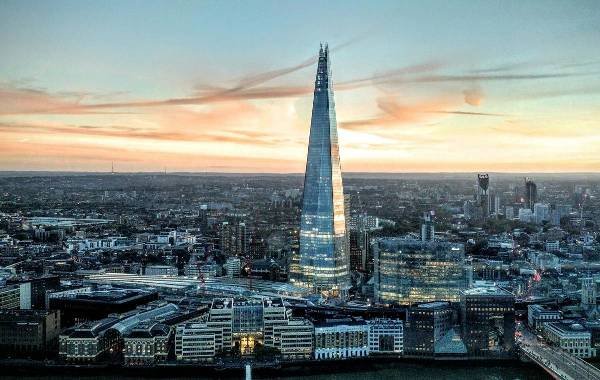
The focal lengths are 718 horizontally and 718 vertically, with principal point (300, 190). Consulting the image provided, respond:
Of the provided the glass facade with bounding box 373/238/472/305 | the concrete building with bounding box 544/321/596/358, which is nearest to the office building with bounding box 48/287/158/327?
the glass facade with bounding box 373/238/472/305

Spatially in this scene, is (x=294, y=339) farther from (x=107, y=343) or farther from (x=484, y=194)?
(x=484, y=194)

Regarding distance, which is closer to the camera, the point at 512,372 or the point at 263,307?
the point at 512,372

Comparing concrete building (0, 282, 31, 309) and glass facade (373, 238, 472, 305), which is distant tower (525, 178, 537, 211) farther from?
concrete building (0, 282, 31, 309)

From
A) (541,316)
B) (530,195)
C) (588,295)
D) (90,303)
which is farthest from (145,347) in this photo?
(530,195)

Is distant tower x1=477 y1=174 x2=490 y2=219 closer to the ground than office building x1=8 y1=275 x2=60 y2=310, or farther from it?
farther from it

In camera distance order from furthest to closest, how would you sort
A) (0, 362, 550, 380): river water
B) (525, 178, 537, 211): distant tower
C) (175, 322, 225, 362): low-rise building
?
1. (525, 178, 537, 211): distant tower
2. (175, 322, 225, 362): low-rise building
3. (0, 362, 550, 380): river water

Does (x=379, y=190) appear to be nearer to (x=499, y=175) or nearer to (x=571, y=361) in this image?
(x=499, y=175)

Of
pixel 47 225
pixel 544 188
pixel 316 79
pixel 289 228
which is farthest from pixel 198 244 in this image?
pixel 544 188
